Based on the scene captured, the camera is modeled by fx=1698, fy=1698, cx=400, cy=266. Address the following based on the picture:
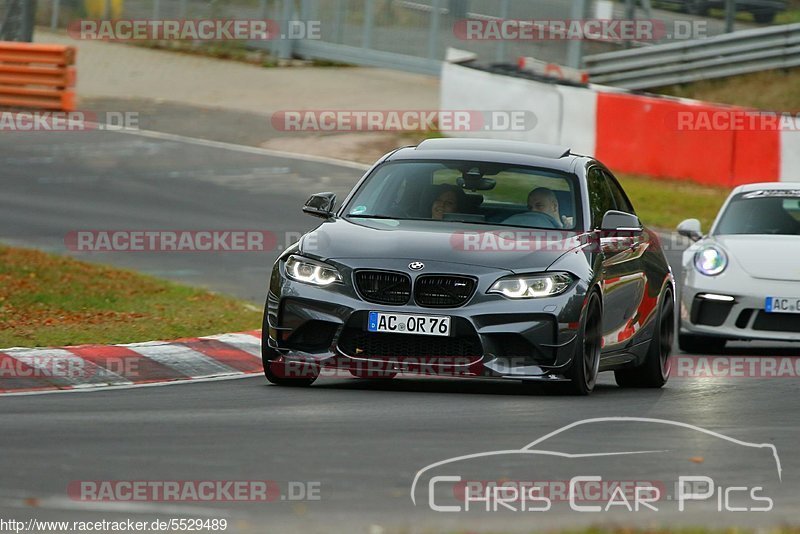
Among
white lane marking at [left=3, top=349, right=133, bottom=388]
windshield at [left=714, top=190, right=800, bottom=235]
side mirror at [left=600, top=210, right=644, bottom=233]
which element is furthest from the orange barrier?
side mirror at [left=600, top=210, right=644, bottom=233]

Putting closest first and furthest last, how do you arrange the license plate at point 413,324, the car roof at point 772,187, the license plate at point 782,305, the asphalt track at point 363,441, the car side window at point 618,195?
the asphalt track at point 363,441 < the license plate at point 413,324 < the car side window at point 618,195 < the license plate at point 782,305 < the car roof at point 772,187

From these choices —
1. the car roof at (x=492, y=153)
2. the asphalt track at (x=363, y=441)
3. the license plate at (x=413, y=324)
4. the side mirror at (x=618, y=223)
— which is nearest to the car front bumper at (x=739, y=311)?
the asphalt track at (x=363, y=441)

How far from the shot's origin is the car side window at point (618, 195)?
11.5 metres

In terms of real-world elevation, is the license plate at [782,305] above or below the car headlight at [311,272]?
below

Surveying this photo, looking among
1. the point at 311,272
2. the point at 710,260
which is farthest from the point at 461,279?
the point at 710,260

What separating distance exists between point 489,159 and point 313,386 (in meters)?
1.82

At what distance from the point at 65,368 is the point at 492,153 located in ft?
9.74

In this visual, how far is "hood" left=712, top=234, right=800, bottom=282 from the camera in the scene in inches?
513

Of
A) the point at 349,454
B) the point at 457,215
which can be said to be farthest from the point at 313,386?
the point at 349,454

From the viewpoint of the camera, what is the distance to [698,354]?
13570mm

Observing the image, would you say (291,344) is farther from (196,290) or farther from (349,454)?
(196,290)

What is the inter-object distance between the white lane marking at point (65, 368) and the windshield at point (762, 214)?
5.73m

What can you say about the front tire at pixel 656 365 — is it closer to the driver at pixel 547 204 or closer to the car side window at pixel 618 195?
the car side window at pixel 618 195

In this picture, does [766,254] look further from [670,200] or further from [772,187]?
[670,200]
